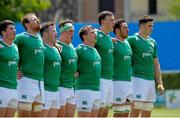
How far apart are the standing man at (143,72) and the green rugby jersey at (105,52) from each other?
2.53ft

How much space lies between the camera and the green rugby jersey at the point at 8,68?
1282 cm

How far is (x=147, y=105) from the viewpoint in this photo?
1507 cm

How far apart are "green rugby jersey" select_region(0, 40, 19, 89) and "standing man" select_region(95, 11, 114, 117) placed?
2025 mm

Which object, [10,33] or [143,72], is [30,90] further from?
[143,72]

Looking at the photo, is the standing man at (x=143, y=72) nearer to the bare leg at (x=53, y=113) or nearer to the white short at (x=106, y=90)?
the white short at (x=106, y=90)

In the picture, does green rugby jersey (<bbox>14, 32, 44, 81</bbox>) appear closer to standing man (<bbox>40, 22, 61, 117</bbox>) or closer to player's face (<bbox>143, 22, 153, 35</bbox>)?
standing man (<bbox>40, 22, 61, 117</bbox>)

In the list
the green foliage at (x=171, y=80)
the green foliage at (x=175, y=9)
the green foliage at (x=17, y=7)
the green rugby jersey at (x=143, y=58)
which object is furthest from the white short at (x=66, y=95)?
the green foliage at (x=175, y=9)

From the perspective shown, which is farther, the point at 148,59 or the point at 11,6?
the point at 11,6

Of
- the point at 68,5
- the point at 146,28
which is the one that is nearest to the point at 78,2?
the point at 68,5

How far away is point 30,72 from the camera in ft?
43.2

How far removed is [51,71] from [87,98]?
2.84ft

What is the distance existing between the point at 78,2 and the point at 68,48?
36136 millimetres

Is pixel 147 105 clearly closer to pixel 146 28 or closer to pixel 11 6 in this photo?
pixel 146 28

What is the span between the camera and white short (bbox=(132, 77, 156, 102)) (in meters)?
15.0
